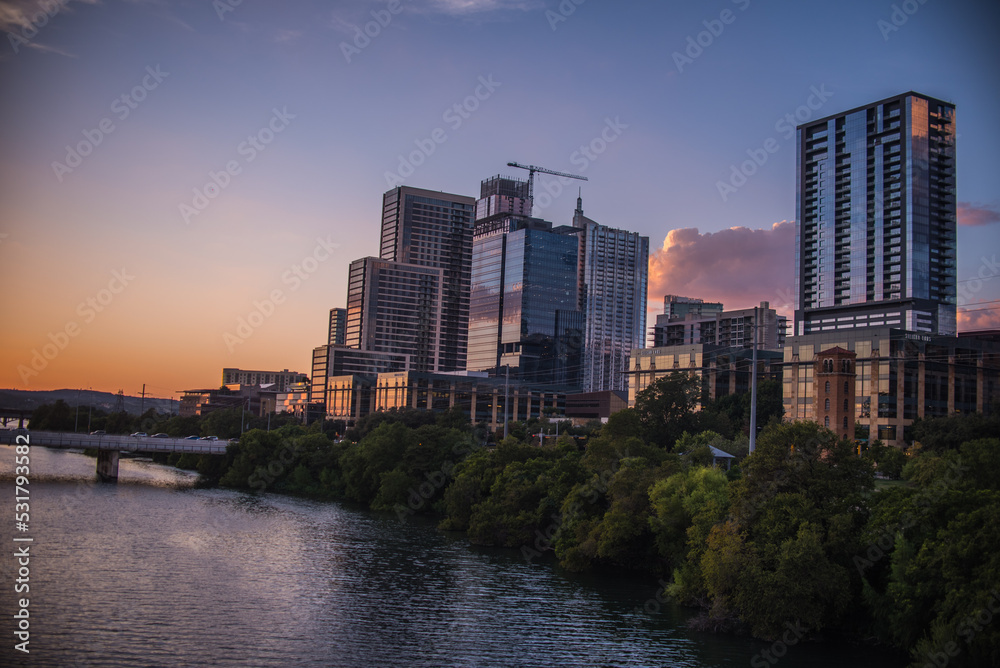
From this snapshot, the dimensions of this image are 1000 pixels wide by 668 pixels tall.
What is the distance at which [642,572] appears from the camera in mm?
58781

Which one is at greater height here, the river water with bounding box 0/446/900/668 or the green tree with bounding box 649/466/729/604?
the green tree with bounding box 649/466/729/604

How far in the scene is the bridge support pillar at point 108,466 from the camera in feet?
356

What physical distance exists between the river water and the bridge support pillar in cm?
3609

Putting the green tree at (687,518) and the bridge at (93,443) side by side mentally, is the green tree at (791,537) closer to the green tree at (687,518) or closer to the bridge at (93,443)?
the green tree at (687,518)

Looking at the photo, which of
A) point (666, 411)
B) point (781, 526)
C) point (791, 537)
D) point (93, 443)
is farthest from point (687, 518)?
point (93, 443)

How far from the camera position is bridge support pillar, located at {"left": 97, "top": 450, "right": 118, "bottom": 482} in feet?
356

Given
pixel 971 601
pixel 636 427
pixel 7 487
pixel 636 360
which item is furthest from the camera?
pixel 636 360

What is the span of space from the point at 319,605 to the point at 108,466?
254 feet

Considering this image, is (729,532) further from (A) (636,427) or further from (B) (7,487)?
(B) (7,487)

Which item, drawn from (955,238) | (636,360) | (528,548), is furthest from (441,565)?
(955,238)

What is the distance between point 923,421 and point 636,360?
62572 millimetres

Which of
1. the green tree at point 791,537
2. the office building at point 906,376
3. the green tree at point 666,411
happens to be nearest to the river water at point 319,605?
the green tree at point 791,537

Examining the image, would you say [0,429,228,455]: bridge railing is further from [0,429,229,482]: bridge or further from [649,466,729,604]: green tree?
[649,466,729,604]: green tree

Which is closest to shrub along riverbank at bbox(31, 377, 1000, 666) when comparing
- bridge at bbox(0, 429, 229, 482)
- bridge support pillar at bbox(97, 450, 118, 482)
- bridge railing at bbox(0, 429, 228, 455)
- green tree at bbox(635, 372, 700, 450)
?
green tree at bbox(635, 372, 700, 450)
